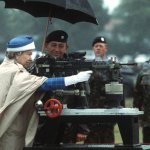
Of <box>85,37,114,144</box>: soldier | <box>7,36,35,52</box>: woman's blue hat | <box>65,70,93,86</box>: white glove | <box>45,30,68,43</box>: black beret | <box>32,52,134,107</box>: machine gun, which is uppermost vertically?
<box>45,30,68,43</box>: black beret

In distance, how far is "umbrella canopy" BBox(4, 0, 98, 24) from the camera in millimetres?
9813

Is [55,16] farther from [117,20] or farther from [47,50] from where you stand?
[117,20]

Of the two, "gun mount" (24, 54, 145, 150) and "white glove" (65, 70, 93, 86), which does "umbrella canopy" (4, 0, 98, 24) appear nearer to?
"gun mount" (24, 54, 145, 150)

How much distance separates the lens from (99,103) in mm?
11625

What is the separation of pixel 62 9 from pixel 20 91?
257 cm

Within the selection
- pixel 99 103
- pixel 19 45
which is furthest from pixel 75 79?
pixel 99 103

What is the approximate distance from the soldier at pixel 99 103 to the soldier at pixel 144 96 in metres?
0.59

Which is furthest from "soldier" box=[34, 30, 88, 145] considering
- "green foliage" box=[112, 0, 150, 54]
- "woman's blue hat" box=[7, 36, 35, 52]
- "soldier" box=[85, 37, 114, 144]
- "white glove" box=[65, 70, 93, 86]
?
"green foliage" box=[112, 0, 150, 54]

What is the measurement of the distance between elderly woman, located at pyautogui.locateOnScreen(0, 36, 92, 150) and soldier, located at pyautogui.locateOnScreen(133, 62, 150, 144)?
361 cm

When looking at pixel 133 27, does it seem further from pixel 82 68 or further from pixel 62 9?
pixel 82 68

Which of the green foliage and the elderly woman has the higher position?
the green foliage

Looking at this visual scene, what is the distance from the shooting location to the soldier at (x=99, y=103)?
11547 mm

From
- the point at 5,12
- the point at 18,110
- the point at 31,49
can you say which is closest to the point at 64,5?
the point at 31,49

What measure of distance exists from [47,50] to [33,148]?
2274mm
